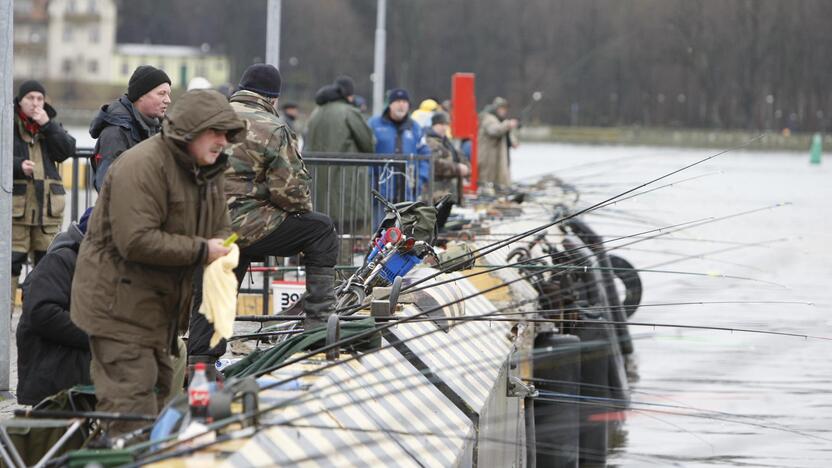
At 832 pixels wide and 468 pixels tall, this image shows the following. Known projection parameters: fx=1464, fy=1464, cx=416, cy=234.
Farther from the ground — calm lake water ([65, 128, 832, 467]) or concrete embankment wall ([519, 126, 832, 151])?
concrete embankment wall ([519, 126, 832, 151])

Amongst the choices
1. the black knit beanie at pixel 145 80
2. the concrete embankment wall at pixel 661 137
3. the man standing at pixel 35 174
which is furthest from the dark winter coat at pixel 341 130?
the concrete embankment wall at pixel 661 137

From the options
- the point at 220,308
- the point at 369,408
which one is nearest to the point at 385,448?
the point at 369,408

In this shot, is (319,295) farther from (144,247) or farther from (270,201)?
(144,247)

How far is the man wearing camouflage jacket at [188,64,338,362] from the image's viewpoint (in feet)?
22.0

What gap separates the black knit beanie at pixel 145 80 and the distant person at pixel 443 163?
7.62 m

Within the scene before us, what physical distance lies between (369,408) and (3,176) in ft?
11.9

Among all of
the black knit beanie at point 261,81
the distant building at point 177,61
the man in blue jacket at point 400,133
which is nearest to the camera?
the black knit beanie at point 261,81

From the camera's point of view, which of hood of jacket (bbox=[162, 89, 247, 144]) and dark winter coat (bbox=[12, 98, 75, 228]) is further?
dark winter coat (bbox=[12, 98, 75, 228])

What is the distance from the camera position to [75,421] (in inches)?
187

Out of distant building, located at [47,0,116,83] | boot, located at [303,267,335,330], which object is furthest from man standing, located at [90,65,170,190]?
distant building, located at [47,0,116,83]

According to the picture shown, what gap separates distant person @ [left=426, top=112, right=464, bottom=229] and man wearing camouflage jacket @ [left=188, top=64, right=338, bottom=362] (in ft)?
23.3

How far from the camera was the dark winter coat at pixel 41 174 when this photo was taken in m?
10.2

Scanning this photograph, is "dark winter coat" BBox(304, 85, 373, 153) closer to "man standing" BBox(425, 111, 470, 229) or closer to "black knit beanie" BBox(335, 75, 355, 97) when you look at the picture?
"black knit beanie" BBox(335, 75, 355, 97)

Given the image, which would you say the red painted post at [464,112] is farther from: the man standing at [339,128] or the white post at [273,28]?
the white post at [273,28]
